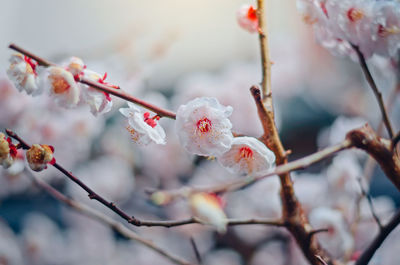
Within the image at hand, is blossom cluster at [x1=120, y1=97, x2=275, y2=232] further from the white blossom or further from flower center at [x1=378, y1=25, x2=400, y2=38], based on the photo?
flower center at [x1=378, y1=25, x2=400, y2=38]

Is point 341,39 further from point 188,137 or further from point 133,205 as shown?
point 133,205

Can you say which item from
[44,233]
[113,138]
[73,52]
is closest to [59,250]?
[44,233]

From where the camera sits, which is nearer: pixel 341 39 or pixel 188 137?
pixel 188 137

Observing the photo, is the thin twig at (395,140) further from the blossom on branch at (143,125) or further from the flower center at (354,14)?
the blossom on branch at (143,125)

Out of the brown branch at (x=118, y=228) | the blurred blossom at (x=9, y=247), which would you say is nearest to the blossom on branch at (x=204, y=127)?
the brown branch at (x=118, y=228)

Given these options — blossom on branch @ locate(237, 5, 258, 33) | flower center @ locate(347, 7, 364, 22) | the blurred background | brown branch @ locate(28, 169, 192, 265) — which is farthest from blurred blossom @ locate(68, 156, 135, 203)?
flower center @ locate(347, 7, 364, 22)

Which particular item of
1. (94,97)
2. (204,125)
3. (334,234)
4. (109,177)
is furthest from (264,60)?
(109,177)
